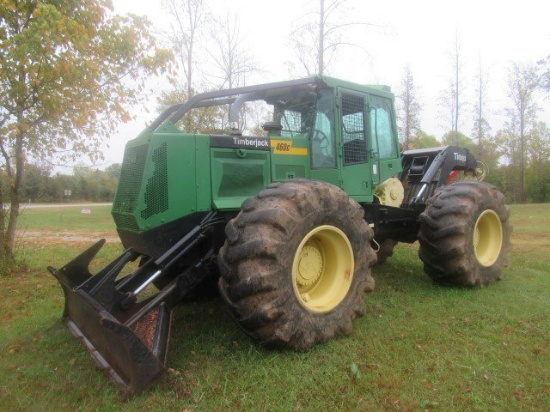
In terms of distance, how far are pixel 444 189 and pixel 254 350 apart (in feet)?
12.0

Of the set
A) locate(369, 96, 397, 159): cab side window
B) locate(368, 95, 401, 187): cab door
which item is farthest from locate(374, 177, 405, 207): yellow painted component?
locate(369, 96, 397, 159): cab side window

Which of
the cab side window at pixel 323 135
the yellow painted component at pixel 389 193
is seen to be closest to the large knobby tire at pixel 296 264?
the cab side window at pixel 323 135

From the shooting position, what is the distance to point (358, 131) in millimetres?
5348

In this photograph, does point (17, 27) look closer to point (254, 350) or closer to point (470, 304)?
point (254, 350)

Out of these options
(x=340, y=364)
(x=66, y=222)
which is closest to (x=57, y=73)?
(x=340, y=364)

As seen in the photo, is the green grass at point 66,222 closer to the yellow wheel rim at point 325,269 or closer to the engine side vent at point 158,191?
the engine side vent at point 158,191

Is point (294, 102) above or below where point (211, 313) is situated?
above

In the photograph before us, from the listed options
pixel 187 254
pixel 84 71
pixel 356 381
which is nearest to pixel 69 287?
pixel 187 254

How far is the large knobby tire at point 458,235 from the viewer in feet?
17.5

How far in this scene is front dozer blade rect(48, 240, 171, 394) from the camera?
303 cm

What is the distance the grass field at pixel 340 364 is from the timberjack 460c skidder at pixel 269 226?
0.20m

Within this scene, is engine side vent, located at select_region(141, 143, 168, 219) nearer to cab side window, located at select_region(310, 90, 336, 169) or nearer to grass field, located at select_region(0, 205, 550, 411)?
grass field, located at select_region(0, 205, 550, 411)

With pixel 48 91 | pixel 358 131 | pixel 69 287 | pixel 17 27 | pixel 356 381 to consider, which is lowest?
pixel 356 381

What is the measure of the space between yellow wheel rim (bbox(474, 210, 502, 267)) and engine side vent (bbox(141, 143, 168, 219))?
450 cm
